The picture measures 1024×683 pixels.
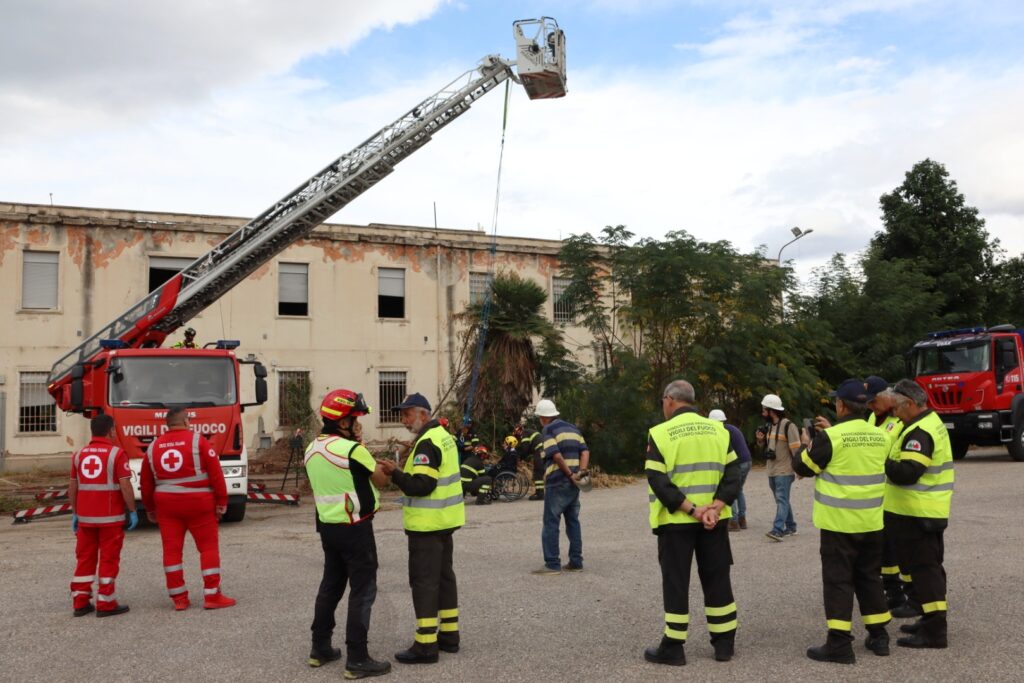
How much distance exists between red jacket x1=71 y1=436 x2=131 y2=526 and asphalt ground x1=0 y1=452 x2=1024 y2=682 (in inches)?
33.6

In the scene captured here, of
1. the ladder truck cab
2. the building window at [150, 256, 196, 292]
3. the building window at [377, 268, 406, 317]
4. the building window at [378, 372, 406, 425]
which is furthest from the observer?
the building window at [377, 268, 406, 317]

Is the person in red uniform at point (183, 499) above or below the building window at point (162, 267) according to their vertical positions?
below

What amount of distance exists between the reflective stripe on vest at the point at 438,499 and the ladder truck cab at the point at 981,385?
53.3ft

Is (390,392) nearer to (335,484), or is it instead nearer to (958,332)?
(958,332)

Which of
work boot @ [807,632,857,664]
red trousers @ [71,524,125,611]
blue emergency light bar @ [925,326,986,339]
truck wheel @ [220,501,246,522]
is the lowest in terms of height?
truck wheel @ [220,501,246,522]

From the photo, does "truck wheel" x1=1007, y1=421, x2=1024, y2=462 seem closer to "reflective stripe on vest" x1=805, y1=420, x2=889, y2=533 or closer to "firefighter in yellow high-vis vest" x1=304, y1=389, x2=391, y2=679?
"reflective stripe on vest" x1=805, y1=420, x2=889, y2=533

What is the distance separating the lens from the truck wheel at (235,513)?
1384 centimetres

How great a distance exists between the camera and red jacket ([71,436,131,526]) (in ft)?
24.8

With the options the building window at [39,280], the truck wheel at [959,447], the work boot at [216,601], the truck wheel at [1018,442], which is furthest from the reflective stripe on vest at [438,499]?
the building window at [39,280]

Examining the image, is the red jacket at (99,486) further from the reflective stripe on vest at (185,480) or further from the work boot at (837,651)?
the work boot at (837,651)

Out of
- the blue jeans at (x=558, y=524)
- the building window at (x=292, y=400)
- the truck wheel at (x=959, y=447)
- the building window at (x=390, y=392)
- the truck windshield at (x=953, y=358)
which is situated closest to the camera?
the blue jeans at (x=558, y=524)

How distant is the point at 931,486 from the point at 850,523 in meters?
0.86

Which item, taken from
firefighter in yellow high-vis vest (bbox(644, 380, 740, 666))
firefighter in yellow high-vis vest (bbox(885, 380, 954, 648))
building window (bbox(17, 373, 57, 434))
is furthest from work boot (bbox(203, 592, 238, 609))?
building window (bbox(17, 373, 57, 434))

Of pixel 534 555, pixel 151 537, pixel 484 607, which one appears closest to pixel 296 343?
pixel 151 537
